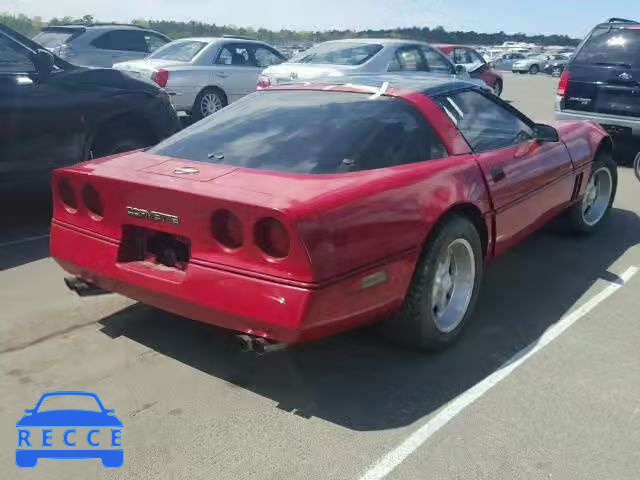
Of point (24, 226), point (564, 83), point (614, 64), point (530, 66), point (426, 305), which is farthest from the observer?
point (530, 66)

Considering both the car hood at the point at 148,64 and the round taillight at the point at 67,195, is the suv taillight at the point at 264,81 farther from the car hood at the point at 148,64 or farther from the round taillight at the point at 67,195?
the round taillight at the point at 67,195

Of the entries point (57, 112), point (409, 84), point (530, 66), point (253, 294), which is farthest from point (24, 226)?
point (530, 66)

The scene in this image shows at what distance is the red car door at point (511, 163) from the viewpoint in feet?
13.2

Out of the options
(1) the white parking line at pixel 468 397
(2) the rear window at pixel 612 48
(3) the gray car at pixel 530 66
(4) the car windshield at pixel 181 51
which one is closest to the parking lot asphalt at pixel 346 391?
(1) the white parking line at pixel 468 397

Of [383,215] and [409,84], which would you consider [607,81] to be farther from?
[383,215]

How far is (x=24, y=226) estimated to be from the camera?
19.3 ft

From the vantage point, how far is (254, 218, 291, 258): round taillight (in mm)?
2801

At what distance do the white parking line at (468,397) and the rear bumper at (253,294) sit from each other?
524 mm

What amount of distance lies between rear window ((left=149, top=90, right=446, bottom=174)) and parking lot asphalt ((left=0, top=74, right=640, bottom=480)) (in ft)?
3.19

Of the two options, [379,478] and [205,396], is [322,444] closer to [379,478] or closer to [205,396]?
[379,478]

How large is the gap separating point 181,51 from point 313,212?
9933 mm

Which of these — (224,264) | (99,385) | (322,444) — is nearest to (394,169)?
(224,264)

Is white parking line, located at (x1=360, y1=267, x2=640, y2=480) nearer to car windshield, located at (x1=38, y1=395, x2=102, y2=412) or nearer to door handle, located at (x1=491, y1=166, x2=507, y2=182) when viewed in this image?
door handle, located at (x1=491, y1=166, x2=507, y2=182)

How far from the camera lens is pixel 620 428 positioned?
9.71 feet
